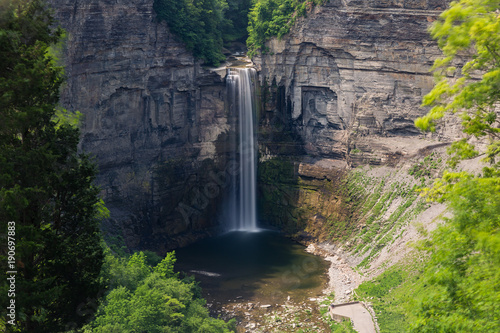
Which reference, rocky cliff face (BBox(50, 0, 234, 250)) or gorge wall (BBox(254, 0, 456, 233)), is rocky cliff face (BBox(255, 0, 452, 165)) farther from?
rocky cliff face (BBox(50, 0, 234, 250))

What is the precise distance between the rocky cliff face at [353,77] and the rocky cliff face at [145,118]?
7.02 m

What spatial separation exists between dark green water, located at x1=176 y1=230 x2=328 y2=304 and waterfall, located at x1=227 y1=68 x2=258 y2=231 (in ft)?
9.38

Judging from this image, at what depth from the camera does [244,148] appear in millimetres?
56938

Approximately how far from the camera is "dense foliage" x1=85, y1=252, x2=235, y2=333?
25.6 metres

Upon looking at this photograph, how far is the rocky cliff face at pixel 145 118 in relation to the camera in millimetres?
46500

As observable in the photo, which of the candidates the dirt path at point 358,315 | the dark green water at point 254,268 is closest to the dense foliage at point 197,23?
the dark green water at point 254,268

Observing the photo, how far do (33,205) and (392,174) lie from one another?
123 feet

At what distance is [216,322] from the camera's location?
105ft

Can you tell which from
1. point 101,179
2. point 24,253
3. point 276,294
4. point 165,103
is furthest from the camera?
point 165,103

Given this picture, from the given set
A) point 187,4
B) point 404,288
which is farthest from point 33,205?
point 187,4

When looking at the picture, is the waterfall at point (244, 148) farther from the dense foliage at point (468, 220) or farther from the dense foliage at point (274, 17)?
the dense foliage at point (468, 220)

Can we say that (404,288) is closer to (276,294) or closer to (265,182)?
(276,294)

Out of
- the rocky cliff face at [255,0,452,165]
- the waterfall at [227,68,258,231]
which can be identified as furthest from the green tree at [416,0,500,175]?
the waterfall at [227,68,258,231]

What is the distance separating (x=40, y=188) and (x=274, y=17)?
4227 centimetres
